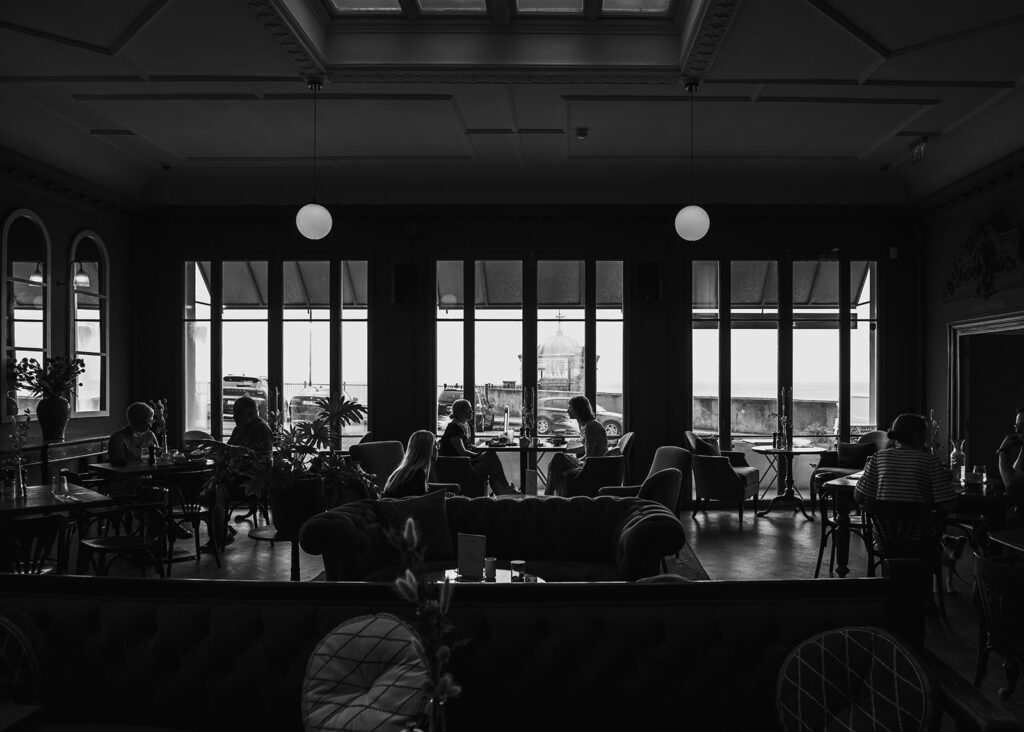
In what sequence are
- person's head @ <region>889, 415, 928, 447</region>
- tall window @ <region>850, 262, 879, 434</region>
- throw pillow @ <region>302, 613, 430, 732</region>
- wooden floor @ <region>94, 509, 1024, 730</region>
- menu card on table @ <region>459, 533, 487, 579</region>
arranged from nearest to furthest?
throw pillow @ <region>302, 613, 430, 732</region>
menu card on table @ <region>459, 533, 487, 579</region>
wooden floor @ <region>94, 509, 1024, 730</region>
person's head @ <region>889, 415, 928, 447</region>
tall window @ <region>850, 262, 879, 434</region>

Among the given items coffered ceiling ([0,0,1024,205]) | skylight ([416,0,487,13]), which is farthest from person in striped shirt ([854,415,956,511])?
skylight ([416,0,487,13])

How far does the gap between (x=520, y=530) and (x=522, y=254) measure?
5545 millimetres

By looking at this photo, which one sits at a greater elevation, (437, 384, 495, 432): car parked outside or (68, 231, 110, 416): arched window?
(68, 231, 110, 416): arched window

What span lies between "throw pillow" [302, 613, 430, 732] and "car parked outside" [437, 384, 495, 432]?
7711 millimetres

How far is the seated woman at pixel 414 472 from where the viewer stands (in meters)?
5.47

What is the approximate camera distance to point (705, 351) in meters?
9.76

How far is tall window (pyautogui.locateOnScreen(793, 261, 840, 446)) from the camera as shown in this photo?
384 inches

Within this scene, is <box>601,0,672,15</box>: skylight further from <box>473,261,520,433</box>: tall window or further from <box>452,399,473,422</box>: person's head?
<box>473,261,520,433</box>: tall window

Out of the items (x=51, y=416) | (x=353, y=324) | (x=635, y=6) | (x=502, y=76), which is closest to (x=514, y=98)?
(x=502, y=76)

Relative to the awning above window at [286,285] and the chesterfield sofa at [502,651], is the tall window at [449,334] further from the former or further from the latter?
the chesterfield sofa at [502,651]

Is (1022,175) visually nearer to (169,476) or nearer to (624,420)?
(624,420)

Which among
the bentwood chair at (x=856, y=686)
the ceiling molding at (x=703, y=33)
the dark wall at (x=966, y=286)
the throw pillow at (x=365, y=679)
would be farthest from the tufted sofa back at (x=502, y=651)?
the dark wall at (x=966, y=286)

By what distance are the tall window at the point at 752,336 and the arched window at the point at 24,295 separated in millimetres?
8071

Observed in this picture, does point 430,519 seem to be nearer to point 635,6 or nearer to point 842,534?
point 842,534
